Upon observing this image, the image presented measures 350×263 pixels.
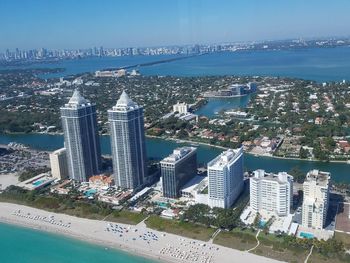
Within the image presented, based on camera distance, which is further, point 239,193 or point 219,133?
point 219,133

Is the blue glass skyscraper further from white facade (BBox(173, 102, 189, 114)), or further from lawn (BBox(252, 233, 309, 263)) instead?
white facade (BBox(173, 102, 189, 114))

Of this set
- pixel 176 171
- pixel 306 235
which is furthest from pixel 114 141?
pixel 306 235

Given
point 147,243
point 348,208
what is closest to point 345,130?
point 348,208

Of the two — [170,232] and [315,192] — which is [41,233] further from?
[315,192]

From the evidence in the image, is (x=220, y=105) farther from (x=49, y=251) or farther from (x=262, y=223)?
(x=49, y=251)

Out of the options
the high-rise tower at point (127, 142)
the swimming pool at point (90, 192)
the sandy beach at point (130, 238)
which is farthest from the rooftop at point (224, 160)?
the swimming pool at point (90, 192)
